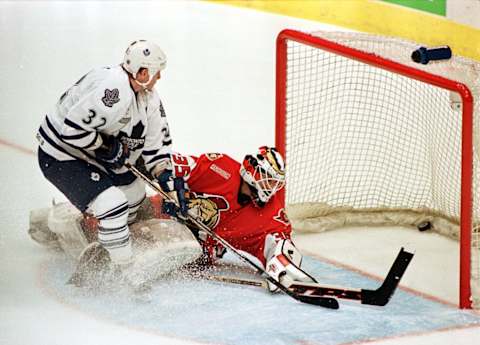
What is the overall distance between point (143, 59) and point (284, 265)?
0.88m

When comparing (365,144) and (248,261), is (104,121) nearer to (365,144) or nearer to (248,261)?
(248,261)

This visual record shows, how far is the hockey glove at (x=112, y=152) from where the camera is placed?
3867 mm

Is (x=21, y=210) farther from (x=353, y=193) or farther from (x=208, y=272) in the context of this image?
(x=353, y=193)

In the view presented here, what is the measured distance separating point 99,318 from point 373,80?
1792mm

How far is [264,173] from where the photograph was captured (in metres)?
3.96

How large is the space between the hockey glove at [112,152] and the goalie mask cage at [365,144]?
84 centimetres

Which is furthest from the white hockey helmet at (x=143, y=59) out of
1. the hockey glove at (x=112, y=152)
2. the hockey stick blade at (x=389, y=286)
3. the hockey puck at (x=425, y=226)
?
the hockey puck at (x=425, y=226)

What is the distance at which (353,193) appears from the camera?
4.67 metres

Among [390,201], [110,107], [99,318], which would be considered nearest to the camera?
[99,318]

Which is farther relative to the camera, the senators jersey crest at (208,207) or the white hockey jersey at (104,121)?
the senators jersey crest at (208,207)

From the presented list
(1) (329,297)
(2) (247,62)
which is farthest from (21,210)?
(2) (247,62)

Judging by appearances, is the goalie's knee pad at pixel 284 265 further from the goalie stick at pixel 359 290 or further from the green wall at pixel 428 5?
the green wall at pixel 428 5

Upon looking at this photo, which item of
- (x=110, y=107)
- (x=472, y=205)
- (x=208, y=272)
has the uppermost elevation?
(x=110, y=107)

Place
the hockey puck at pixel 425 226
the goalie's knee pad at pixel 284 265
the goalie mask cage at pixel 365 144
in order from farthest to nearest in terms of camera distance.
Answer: the hockey puck at pixel 425 226, the goalie mask cage at pixel 365 144, the goalie's knee pad at pixel 284 265
